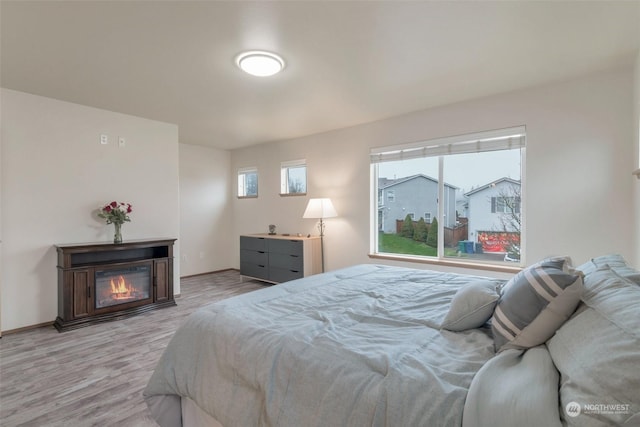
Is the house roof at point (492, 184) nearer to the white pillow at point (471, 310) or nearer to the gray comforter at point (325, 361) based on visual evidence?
the gray comforter at point (325, 361)

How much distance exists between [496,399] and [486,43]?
2424 mm

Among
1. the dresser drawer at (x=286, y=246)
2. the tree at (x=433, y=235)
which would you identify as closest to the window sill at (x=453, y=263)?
the tree at (x=433, y=235)

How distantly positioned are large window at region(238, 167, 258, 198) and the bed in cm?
444

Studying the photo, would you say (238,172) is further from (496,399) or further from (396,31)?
(496,399)

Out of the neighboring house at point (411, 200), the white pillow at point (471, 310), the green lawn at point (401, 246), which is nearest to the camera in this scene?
the white pillow at point (471, 310)

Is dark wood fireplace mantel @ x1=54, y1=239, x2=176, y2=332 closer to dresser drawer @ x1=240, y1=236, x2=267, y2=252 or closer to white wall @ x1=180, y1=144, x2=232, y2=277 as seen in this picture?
dresser drawer @ x1=240, y1=236, x2=267, y2=252

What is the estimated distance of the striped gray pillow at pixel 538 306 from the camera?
1008 mm

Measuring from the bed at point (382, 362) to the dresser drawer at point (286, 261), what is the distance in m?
2.74

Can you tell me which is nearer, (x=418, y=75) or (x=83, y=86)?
(x=418, y=75)

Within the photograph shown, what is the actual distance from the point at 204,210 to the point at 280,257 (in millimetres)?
2180

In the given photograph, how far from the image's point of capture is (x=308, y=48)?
7.48 feet

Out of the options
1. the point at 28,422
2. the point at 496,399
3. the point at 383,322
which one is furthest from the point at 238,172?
the point at 496,399

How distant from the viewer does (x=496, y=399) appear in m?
0.78
